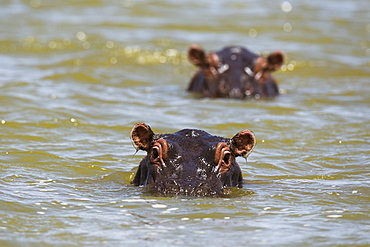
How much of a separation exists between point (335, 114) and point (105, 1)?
46.2 feet

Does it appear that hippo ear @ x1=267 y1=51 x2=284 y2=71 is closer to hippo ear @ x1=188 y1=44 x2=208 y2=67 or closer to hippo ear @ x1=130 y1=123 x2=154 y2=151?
hippo ear @ x1=188 y1=44 x2=208 y2=67

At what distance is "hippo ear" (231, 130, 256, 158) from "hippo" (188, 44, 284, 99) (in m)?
6.14

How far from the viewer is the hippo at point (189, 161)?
790 cm

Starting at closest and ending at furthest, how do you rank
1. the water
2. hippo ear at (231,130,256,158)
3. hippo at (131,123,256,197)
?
the water < hippo at (131,123,256,197) < hippo ear at (231,130,256,158)

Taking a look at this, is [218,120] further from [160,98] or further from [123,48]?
[123,48]

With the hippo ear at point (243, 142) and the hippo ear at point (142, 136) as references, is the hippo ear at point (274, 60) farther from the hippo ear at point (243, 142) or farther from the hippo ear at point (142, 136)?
the hippo ear at point (142, 136)

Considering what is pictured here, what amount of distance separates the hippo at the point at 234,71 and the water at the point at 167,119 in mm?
304

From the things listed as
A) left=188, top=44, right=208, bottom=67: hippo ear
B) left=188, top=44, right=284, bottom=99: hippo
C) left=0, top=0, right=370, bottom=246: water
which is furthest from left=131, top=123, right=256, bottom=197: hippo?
left=188, top=44, right=208, bottom=67: hippo ear

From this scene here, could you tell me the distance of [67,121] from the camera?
507 inches

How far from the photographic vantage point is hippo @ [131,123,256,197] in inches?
311

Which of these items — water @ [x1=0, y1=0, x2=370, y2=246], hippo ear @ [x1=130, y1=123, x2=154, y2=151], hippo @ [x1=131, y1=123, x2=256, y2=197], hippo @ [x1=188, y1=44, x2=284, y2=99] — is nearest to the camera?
water @ [x1=0, y1=0, x2=370, y2=246]

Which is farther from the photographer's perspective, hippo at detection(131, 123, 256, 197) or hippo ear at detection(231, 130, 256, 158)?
hippo ear at detection(231, 130, 256, 158)

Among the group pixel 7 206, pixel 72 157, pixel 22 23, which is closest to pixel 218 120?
pixel 72 157

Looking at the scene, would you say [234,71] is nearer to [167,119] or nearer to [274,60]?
[274,60]
